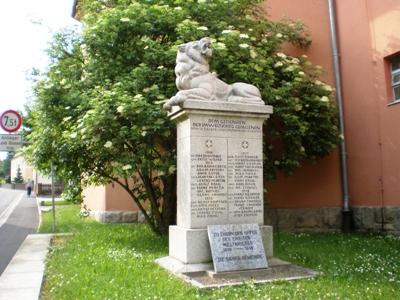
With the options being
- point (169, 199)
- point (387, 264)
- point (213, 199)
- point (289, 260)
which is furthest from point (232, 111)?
point (169, 199)

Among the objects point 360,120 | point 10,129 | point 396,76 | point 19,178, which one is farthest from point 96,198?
point 19,178

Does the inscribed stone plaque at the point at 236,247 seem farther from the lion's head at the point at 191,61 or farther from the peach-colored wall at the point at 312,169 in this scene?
the peach-colored wall at the point at 312,169

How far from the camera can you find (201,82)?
7492 mm

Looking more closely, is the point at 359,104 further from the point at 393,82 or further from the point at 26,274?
the point at 26,274

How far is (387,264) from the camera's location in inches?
299

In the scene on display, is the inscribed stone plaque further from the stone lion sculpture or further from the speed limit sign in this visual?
the speed limit sign

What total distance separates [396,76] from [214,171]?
21.6 ft

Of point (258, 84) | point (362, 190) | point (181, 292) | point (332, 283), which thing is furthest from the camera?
point (362, 190)

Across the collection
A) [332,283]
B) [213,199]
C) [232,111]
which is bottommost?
[332,283]

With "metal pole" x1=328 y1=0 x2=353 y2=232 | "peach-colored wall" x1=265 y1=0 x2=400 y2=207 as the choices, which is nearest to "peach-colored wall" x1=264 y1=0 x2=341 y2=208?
"peach-colored wall" x1=265 y1=0 x2=400 y2=207

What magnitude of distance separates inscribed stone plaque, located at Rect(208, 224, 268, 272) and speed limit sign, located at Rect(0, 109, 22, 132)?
308 inches

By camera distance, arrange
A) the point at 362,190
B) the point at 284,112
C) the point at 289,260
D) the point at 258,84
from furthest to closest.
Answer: the point at 362,190 → the point at 284,112 → the point at 258,84 → the point at 289,260

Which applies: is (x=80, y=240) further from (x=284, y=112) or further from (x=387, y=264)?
(x=387, y=264)

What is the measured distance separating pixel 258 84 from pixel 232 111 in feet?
9.50
